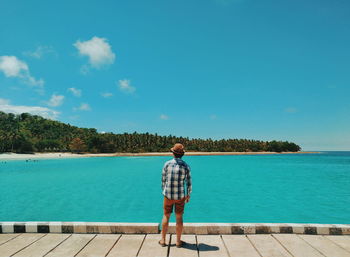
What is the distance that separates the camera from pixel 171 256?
406 cm

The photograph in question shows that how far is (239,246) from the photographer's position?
446cm

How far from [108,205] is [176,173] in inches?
606

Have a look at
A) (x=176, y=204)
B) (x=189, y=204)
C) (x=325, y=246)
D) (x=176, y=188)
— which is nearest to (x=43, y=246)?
(x=176, y=204)

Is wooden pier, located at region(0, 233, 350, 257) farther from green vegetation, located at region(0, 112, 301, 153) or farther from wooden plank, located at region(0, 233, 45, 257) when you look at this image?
green vegetation, located at region(0, 112, 301, 153)

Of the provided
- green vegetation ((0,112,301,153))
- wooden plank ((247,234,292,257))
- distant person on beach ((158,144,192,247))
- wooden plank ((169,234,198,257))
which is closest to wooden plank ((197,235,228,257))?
wooden plank ((169,234,198,257))

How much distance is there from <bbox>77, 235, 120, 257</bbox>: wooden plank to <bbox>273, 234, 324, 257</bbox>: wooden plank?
10.8 ft

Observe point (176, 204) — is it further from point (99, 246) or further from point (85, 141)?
point (85, 141)

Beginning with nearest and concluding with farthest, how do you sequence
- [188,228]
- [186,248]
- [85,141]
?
[186,248] → [188,228] → [85,141]

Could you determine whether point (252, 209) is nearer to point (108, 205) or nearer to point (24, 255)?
point (108, 205)

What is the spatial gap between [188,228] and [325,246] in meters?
2.62

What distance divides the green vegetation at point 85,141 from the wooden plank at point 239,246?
100663 mm

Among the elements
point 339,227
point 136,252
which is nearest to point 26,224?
point 136,252

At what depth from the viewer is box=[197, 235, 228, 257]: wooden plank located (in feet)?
13.8

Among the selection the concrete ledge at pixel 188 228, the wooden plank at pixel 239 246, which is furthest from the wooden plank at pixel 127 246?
the wooden plank at pixel 239 246
